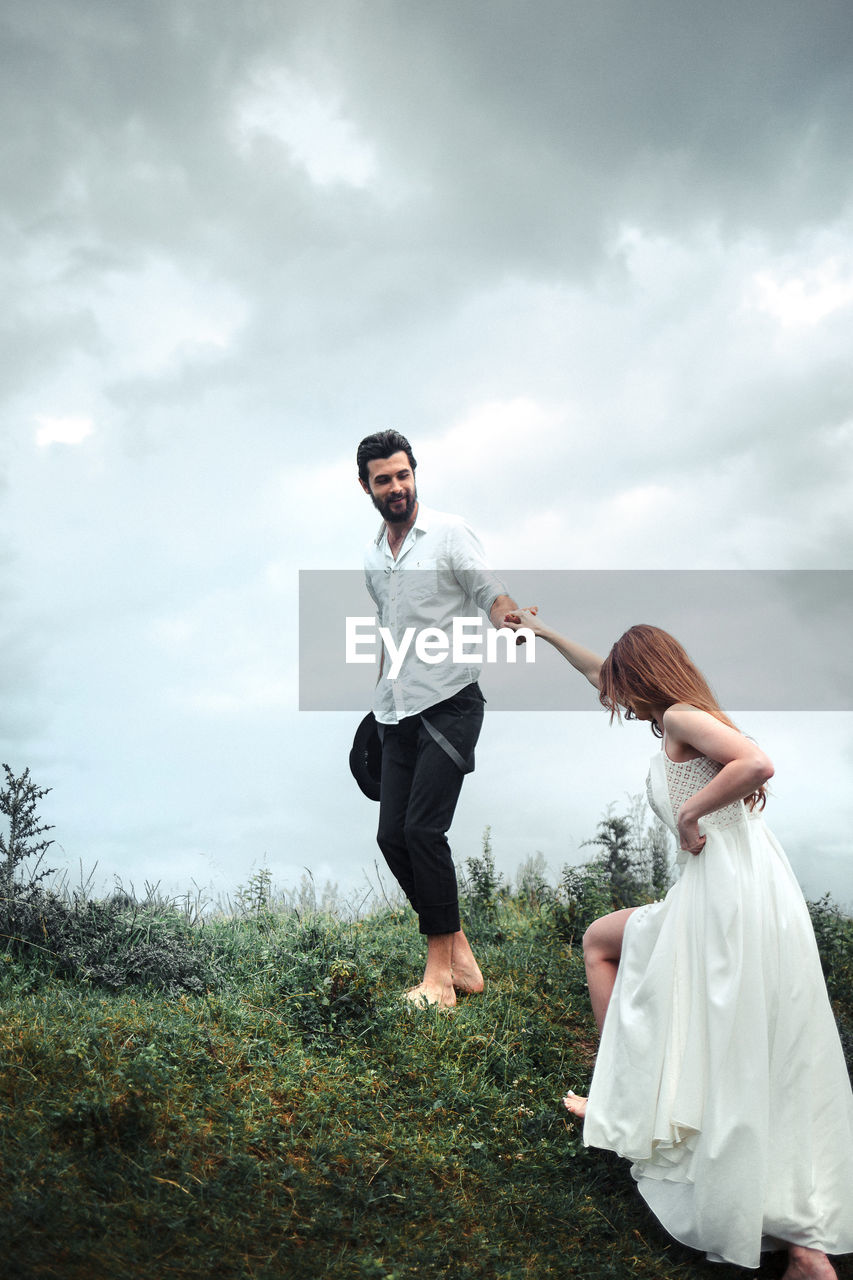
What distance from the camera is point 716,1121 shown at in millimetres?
3906

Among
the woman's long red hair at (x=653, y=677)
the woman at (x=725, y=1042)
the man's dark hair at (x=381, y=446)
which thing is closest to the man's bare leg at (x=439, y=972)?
the woman at (x=725, y=1042)

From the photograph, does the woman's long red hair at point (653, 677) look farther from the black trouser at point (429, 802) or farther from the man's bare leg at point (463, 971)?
the man's bare leg at point (463, 971)

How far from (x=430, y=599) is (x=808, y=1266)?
384 cm

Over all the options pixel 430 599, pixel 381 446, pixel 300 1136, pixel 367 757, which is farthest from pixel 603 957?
pixel 381 446

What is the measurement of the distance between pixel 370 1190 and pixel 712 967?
163 cm

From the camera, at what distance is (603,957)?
4566mm

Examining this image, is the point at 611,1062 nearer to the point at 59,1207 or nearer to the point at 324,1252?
the point at 324,1252

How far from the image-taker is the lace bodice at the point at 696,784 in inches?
165

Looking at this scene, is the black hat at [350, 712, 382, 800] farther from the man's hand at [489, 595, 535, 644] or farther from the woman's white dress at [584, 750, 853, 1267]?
the woman's white dress at [584, 750, 853, 1267]

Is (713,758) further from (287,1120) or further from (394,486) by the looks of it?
(394,486)

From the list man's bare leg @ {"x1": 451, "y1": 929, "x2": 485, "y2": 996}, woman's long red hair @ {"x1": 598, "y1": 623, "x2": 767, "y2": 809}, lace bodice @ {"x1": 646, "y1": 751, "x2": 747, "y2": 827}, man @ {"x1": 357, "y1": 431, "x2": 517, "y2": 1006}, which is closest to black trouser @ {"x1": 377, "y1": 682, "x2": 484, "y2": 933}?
man @ {"x1": 357, "y1": 431, "x2": 517, "y2": 1006}

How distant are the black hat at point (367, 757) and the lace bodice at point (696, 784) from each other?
2.85m

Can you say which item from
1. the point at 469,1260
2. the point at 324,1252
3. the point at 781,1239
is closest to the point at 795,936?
the point at 781,1239

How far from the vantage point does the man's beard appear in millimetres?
6473
